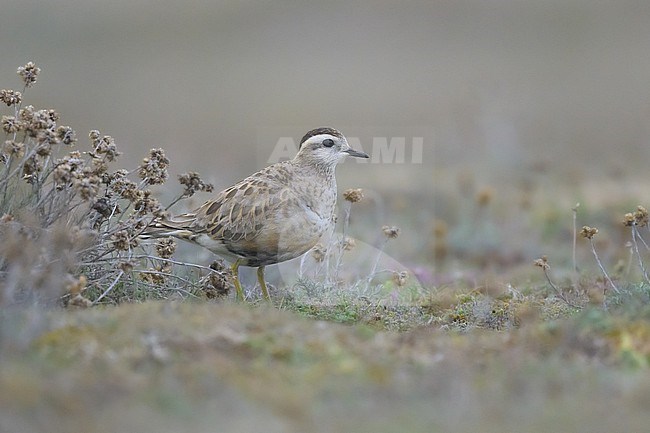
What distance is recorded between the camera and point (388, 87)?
94.7 feet

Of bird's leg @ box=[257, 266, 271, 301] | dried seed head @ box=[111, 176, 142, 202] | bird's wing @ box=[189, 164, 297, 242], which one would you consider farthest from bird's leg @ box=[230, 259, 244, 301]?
dried seed head @ box=[111, 176, 142, 202]

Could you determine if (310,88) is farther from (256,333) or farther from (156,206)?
(256,333)

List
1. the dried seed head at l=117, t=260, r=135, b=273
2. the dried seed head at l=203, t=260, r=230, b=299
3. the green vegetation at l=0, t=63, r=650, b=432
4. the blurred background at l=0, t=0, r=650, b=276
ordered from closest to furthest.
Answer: the green vegetation at l=0, t=63, r=650, b=432 < the dried seed head at l=117, t=260, r=135, b=273 < the dried seed head at l=203, t=260, r=230, b=299 < the blurred background at l=0, t=0, r=650, b=276

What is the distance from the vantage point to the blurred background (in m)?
18.1

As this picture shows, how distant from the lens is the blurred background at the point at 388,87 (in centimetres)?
1811

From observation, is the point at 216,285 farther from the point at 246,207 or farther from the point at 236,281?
the point at 246,207

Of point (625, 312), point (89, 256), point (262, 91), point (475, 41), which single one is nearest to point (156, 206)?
point (89, 256)

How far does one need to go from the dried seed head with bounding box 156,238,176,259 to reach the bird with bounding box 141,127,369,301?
0.60 ft

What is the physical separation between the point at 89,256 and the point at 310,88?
68.0ft

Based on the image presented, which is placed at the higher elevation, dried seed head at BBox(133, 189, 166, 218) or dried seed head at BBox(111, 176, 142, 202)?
dried seed head at BBox(111, 176, 142, 202)

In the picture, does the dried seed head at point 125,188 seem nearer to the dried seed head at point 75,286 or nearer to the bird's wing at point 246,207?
the bird's wing at point 246,207

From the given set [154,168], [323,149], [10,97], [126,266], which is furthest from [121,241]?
[323,149]

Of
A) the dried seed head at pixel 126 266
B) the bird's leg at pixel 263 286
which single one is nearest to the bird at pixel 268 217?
the bird's leg at pixel 263 286

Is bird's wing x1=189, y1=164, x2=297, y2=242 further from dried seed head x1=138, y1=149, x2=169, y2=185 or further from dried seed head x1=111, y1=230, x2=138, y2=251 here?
dried seed head x1=111, y1=230, x2=138, y2=251
